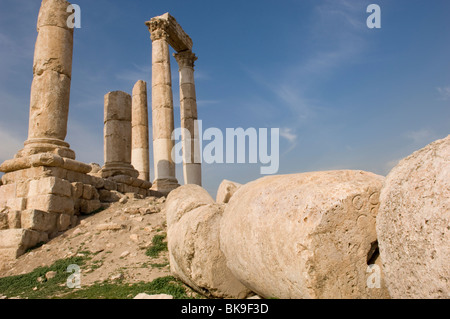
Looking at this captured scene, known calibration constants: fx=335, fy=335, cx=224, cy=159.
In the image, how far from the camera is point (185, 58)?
67.0 feet

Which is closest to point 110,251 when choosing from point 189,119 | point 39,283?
point 39,283

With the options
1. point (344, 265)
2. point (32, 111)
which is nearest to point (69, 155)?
point (32, 111)

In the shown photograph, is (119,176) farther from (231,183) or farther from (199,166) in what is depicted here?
(231,183)

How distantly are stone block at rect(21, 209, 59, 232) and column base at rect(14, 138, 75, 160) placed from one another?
A: 1985 mm

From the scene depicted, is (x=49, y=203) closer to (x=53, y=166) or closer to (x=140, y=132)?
(x=53, y=166)

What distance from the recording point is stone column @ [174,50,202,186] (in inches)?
740

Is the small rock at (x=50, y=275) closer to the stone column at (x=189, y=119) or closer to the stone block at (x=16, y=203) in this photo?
the stone block at (x=16, y=203)

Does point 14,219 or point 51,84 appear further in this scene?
point 51,84

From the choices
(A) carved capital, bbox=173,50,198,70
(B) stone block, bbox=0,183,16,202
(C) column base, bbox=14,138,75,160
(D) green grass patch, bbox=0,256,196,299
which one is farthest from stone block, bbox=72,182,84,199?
(A) carved capital, bbox=173,50,198,70

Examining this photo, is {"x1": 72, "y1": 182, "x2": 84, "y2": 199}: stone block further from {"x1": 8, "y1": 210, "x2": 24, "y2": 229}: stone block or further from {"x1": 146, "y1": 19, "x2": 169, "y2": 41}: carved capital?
{"x1": 146, "y1": 19, "x2": 169, "y2": 41}: carved capital

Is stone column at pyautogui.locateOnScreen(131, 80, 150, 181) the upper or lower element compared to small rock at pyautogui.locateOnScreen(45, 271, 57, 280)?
upper

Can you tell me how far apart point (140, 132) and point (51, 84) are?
7.42 metres
